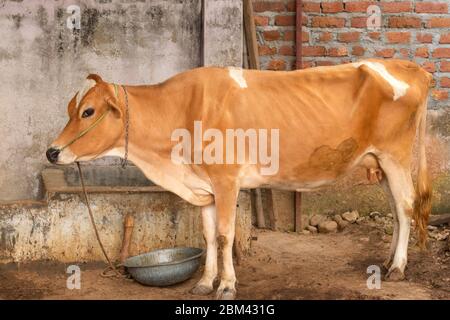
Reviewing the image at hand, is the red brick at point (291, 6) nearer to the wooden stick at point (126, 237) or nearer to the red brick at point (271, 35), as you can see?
the red brick at point (271, 35)

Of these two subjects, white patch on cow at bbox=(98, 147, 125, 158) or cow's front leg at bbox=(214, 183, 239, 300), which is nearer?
cow's front leg at bbox=(214, 183, 239, 300)

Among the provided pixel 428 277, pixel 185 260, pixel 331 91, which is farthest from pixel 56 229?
pixel 428 277

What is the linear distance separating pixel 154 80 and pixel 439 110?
2951mm

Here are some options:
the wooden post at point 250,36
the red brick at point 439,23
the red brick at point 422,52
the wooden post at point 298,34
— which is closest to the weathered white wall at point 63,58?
the wooden post at point 250,36

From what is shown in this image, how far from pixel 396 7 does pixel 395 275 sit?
2875 mm

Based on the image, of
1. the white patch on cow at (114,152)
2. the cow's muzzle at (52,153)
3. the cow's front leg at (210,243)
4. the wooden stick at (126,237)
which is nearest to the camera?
the cow's muzzle at (52,153)

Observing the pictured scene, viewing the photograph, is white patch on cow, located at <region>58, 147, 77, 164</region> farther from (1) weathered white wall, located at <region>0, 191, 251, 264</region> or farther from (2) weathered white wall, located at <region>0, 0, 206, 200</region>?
(2) weathered white wall, located at <region>0, 0, 206, 200</region>

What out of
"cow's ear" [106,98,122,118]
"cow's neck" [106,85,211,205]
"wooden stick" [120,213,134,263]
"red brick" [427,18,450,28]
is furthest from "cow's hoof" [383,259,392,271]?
"red brick" [427,18,450,28]

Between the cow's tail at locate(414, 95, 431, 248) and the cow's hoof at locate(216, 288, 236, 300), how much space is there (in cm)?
164

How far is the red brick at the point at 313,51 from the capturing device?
20.4ft

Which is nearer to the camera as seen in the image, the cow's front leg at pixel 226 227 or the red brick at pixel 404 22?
the cow's front leg at pixel 226 227

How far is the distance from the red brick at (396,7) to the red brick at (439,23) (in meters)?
0.26

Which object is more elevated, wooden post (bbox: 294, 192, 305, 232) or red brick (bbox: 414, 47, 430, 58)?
red brick (bbox: 414, 47, 430, 58)

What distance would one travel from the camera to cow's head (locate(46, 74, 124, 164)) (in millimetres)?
4367
